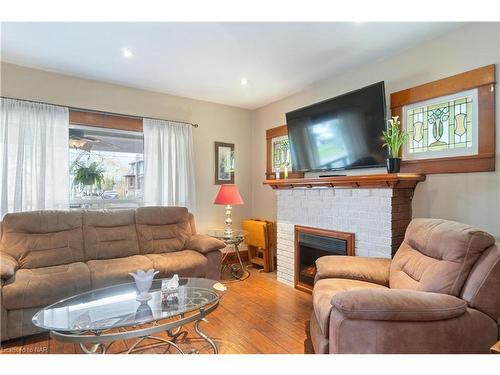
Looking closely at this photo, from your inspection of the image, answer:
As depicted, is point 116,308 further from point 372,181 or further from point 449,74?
point 449,74

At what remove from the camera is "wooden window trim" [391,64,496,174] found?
2.11m

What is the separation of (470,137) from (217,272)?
2724 mm

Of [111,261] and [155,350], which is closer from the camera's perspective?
[155,350]

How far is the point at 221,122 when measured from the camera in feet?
14.5

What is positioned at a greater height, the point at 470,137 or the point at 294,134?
the point at 294,134

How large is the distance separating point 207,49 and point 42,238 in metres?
2.42

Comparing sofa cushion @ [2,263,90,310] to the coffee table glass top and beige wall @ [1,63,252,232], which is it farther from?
beige wall @ [1,63,252,232]

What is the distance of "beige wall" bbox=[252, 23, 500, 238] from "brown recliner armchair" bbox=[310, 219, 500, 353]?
0.61m

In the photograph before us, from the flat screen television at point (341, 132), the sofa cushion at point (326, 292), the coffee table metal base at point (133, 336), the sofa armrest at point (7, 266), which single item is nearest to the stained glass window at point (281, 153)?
the flat screen television at point (341, 132)

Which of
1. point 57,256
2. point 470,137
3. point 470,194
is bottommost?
point 57,256
